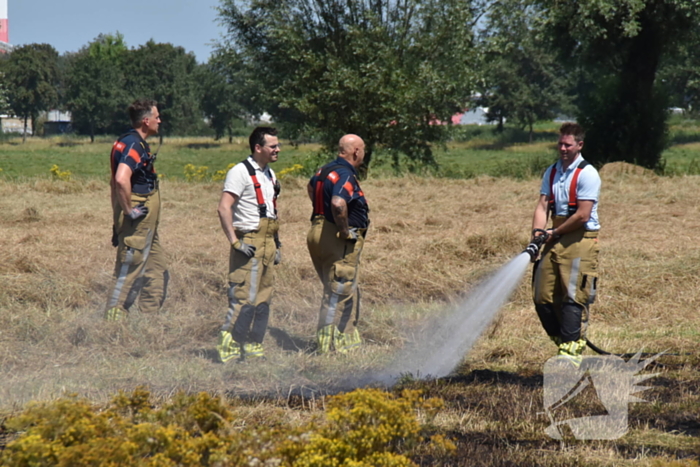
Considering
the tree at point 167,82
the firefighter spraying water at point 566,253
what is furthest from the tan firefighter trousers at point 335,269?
the tree at point 167,82

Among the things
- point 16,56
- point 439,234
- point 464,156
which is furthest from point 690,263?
point 16,56

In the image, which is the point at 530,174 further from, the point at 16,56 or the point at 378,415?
the point at 16,56

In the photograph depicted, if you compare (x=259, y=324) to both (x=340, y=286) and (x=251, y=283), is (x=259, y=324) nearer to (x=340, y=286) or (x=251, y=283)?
(x=251, y=283)

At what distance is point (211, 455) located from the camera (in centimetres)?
289

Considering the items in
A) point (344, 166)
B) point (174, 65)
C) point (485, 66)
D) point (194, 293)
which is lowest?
point (194, 293)

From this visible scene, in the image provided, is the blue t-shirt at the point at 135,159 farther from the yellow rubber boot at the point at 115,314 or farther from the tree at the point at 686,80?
the tree at the point at 686,80

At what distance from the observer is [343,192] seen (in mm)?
5602

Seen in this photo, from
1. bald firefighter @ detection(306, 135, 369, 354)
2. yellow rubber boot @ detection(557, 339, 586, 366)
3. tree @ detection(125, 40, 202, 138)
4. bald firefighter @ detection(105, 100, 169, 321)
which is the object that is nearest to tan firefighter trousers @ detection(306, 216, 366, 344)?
bald firefighter @ detection(306, 135, 369, 354)

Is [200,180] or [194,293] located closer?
[194,293]

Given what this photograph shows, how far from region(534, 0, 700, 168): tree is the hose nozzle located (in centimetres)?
1847

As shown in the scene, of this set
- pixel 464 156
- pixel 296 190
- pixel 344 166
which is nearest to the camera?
pixel 344 166

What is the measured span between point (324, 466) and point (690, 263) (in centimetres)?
722

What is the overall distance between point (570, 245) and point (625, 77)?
20762mm

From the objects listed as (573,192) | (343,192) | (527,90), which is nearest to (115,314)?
(343,192)
